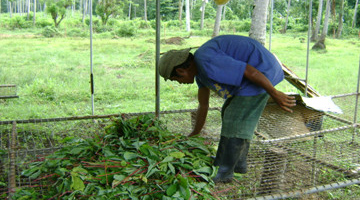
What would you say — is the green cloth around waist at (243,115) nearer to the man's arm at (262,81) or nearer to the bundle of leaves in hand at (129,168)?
the man's arm at (262,81)

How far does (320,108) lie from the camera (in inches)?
141

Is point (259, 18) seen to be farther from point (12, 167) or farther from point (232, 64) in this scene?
point (12, 167)

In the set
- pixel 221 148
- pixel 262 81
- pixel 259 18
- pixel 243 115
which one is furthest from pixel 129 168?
pixel 259 18

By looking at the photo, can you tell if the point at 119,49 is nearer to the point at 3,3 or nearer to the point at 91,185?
the point at 91,185

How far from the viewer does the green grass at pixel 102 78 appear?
18.4ft

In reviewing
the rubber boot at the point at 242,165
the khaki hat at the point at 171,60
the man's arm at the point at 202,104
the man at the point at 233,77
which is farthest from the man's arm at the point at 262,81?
the man's arm at the point at 202,104

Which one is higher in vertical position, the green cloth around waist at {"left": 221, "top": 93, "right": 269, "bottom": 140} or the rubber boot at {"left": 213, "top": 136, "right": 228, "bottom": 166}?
the green cloth around waist at {"left": 221, "top": 93, "right": 269, "bottom": 140}

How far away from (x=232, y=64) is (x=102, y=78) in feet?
19.5

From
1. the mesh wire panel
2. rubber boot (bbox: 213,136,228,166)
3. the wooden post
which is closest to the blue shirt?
rubber boot (bbox: 213,136,228,166)

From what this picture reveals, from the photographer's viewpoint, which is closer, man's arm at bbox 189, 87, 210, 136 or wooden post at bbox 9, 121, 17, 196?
wooden post at bbox 9, 121, 17, 196

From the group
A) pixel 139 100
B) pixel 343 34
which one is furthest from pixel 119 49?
pixel 343 34

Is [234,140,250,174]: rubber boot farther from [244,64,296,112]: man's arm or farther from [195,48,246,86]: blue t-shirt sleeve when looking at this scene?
[195,48,246,86]: blue t-shirt sleeve

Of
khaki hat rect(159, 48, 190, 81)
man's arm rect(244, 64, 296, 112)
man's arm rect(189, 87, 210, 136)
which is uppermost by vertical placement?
khaki hat rect(159, 48, 190, 81)

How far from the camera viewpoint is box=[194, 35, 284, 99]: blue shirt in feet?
6.38
